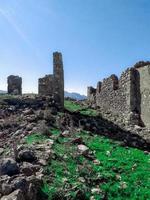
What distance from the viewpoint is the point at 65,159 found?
11562 mm

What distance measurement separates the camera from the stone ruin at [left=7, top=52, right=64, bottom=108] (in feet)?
72.8

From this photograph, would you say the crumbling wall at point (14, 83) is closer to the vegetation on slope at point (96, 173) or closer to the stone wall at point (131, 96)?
the stone wall at point (131, 96)

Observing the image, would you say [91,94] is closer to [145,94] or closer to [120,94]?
[120,94]

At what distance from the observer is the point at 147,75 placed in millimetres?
19016

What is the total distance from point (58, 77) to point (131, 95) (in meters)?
4.23

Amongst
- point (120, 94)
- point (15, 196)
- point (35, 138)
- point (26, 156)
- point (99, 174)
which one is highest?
point (120, 94)

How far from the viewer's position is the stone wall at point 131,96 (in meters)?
19.2

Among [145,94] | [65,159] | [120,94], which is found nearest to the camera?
[65,159]

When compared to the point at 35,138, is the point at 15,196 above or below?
below

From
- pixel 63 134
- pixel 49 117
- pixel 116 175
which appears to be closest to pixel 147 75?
pixel 49 117

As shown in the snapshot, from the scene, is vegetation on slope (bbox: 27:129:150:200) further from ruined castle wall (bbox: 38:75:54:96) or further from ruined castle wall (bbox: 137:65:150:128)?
ruined castle wall (bbox: 38:75:54:96)

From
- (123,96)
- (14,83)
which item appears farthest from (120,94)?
(14,83)

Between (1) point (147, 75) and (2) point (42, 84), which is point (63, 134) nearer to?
(1) point (147, 75)

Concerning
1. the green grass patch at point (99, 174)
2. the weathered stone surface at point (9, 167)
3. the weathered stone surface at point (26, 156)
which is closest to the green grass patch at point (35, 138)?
the green grass patch at point (99, 174)
